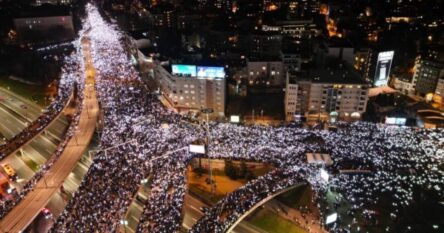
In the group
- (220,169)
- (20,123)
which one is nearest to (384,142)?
(220,169)

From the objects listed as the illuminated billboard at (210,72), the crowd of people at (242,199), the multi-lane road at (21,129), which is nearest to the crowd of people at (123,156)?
the crowd of people at (242,199)

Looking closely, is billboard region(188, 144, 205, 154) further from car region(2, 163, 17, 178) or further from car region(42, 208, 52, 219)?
car region(2, 163, 17, 178)

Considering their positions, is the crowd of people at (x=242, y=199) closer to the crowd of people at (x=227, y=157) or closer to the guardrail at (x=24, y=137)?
the crowd of people at (x=227, y=157)

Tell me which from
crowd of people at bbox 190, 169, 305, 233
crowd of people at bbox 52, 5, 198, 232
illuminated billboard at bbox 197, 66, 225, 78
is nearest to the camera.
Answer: crowd of people at bbox 190, 169, 305, 233

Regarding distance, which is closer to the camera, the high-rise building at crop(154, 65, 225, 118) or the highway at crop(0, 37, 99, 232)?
the highway at crop(0, 37, 99, 232)

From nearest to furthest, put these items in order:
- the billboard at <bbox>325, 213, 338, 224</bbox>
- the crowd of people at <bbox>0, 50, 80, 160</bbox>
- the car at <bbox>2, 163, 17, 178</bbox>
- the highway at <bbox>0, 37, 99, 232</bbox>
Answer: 1. the highway at <bbox>0, 37, 99, 232</bbox>
2. the billboard at <bbox>325, 213, 338, 224</bbox>
3. the crowd of people at <bbox>0, 50, 80, 160</bbox>
4. the car at <bbox>2, 163, 17, 178</bbox>

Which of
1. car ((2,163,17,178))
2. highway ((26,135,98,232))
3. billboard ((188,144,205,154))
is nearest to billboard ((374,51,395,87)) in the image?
billboard ((188,144,205,154))

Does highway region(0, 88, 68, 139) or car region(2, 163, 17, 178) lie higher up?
highway region(0, 88, 68, 139)
